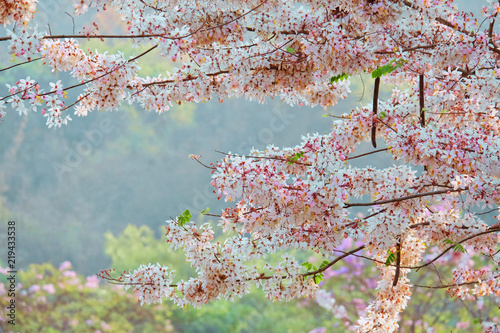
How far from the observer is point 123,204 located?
7.12 m

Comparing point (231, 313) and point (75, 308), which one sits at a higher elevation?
point (75, 308)

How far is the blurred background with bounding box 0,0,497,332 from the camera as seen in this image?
237 inches

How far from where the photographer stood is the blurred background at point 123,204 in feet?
19.7

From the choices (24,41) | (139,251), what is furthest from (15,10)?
(139,251)

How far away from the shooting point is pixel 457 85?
194cm

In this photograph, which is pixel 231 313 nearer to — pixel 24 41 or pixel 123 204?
pixel 123 204

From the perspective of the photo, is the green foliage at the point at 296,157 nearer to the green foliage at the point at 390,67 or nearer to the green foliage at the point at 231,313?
the green foliage at the point at 390,67

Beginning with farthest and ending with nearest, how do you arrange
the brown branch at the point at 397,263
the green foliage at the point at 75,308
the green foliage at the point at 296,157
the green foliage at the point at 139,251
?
1. the green foliage at the point at 139,251
2. the green foliage at the point at 75,308
3. the brown branch at the point at 397,263
4. the green foliage at the point at 296,157

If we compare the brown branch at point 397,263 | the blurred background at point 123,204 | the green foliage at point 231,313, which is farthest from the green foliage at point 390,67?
the green foliage at point 231,313

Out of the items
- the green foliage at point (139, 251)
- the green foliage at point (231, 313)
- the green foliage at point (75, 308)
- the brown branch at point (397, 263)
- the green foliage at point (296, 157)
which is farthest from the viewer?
the green foliage at point (139, 251)

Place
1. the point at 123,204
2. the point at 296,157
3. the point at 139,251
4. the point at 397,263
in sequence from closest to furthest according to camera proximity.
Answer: the point at 296,157 → the point at 397,263 → the point at 139,251 → the point at 123,204

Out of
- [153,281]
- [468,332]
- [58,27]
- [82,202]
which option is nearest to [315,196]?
[153,281]

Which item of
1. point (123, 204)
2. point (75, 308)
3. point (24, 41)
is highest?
point (123, 204)

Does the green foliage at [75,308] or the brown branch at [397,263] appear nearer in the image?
the brown branch at [397,263]
